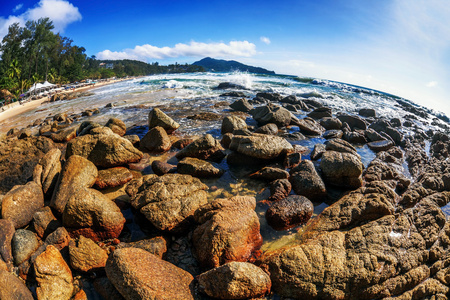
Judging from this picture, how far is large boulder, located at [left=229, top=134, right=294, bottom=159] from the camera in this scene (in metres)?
7.40

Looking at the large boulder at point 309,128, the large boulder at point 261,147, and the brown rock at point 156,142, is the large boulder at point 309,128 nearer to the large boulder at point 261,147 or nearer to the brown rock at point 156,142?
the large boulder at point 261,147

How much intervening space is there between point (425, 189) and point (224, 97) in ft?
63.4

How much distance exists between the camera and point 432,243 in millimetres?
4309

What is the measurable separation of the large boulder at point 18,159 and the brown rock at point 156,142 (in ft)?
11.9

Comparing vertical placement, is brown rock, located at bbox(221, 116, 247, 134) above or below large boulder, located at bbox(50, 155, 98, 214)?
above

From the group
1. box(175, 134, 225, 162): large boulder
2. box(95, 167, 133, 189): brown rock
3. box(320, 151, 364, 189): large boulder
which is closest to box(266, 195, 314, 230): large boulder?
box(320, 151, 364, 189): large boulder

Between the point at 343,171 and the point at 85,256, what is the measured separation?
6942 millimetres

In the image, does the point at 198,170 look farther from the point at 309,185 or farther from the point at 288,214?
the point at 309,185

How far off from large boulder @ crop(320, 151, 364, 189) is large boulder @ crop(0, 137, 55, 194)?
9.62 meters

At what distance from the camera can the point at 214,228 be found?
3.99 m

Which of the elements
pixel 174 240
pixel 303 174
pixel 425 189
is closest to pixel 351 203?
pixel 303 174

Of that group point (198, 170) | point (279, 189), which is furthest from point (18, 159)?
point (279, 189)

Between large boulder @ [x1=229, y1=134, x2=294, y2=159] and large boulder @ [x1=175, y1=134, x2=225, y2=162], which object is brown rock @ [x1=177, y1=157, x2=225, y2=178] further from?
large boulder @ [x1=229, y1=134, x2=294, y2=159]

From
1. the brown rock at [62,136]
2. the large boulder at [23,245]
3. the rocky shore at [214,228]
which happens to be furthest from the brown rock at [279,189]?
the brown rock at [62,136]
